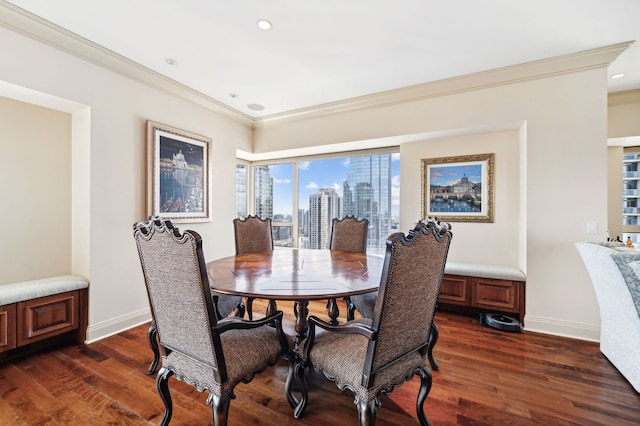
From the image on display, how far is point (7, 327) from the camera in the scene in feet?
7.07

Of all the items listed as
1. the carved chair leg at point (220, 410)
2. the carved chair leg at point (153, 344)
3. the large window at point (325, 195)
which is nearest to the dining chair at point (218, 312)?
the carved chair leg at point (153, 344)

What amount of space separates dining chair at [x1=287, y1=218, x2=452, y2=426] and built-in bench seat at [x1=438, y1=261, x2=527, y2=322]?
6.43 feet

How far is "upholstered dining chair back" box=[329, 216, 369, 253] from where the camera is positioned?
3264mm

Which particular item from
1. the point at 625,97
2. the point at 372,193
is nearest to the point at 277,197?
the point at 372,193

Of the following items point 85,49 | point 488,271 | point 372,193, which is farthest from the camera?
point 372,193

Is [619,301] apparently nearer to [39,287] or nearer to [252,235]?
[252,235]

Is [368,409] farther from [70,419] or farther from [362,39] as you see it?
[362,39]

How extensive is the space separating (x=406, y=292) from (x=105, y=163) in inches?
117

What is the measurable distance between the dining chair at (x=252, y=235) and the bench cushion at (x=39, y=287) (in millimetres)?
1414

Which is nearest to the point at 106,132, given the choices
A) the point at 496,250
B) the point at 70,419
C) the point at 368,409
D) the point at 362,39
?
the point at 70,419

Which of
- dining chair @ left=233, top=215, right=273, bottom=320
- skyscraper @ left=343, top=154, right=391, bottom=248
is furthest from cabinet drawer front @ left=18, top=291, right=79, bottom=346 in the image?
skyscraper @ left=343, top=154, right=391, bottom=248

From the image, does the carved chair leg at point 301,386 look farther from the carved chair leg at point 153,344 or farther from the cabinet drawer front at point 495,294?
the cabinet drawer front at point 495,294

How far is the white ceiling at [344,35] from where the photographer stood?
2.03 meters

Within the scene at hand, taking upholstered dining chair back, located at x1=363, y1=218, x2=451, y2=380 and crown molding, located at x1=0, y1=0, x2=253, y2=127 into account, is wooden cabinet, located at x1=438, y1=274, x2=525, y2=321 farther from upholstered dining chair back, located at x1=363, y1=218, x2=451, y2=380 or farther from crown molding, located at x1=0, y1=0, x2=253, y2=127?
crown molding, located at x1=0, y1=0, x2=253, y2=127
